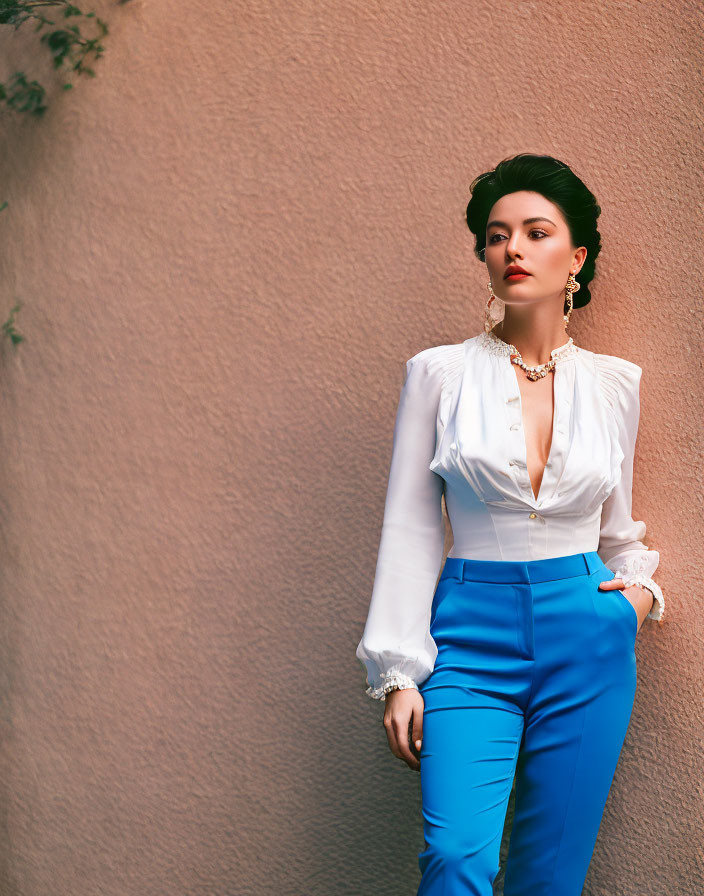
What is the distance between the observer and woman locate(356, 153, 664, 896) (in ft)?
5.39

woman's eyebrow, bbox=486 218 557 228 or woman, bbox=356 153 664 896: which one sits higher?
woman's eyebrow, bbox=486 218 557 228

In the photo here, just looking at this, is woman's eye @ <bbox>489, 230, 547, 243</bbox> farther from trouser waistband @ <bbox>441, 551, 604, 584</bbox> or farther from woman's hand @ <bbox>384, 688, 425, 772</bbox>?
woman's hand @ <bbox>384, 688, 425, 772</bbox>

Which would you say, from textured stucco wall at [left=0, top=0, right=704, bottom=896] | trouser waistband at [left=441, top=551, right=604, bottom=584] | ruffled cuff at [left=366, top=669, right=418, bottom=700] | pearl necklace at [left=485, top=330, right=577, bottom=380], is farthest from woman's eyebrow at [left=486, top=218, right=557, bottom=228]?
ruffled cuff at [left=366, top=669, right=418, bottom=700]

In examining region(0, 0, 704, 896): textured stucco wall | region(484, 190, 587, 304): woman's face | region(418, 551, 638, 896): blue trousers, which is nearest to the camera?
region(418, 551, 638, 896): blue trousers

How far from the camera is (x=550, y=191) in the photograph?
70.8 inches

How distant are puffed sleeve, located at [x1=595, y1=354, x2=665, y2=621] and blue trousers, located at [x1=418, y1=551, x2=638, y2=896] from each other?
0.65 feet

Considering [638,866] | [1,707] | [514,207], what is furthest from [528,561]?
[1,707]

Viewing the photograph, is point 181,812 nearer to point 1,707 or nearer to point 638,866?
point 1,707

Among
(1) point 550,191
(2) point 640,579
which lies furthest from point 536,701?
(1) point 550,191

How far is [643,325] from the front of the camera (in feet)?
6.95

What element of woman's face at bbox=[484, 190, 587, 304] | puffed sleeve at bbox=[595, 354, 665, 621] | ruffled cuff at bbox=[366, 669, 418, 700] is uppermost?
woman's face at bbox=[484, 190, 587, 304]

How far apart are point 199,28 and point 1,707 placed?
2.01m

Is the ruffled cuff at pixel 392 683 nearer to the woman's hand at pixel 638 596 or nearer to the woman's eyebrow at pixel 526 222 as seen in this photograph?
the woman's hand at pixel 638 596

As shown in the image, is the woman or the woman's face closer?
the woman
